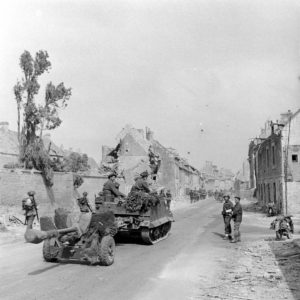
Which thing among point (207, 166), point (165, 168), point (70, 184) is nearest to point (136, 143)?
point (165, 168)

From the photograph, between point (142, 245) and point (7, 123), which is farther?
point (7, 123)

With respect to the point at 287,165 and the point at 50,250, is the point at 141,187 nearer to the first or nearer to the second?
the point at 50,250

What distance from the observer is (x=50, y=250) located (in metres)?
9.59

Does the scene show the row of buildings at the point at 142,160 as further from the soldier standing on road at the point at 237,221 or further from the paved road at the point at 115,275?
the paved road at the point at 115,275

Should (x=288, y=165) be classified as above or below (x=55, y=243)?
above

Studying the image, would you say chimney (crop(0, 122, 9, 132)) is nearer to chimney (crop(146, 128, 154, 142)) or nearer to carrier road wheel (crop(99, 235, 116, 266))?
chimney (crop(146, 128, 154, 142))

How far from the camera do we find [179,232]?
17328 mm

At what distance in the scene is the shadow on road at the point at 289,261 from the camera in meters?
7.94

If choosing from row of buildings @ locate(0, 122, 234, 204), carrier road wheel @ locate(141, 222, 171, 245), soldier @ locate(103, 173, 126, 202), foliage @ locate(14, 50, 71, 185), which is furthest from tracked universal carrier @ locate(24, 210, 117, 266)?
row of buildings @ locate(0, 122, 234, 204)

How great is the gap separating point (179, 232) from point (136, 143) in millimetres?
39270

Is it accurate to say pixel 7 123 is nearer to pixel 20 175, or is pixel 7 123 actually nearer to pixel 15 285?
pixel 20 175

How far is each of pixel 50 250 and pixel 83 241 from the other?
0.80 m

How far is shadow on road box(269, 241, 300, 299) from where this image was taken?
794 cm

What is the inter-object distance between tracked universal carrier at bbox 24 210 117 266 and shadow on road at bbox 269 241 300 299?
4021 millimetres
